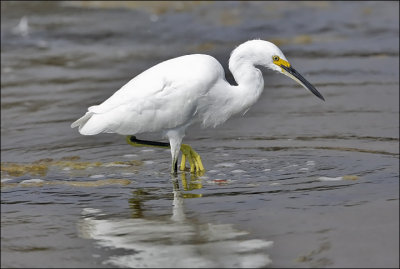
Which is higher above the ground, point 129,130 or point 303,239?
point 129,130

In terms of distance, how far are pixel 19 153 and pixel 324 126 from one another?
3.22m

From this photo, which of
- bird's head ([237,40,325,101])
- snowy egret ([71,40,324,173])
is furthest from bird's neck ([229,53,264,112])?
bird's head ([237,40,325,101])

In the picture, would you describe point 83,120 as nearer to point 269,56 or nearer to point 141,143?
point 141,143

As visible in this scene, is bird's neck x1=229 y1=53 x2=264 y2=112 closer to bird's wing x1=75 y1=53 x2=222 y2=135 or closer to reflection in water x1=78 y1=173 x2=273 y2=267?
bird's wing x1=75 y1=53 x2=222 y2=135

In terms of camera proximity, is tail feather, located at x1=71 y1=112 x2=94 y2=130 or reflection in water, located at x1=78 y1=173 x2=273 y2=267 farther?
tail feather, located at x1=71 y1=112 x2=94 y2=130

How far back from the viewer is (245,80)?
7805 millimetres

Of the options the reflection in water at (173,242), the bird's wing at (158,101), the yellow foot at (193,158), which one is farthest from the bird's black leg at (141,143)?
the reflection in water at (173,242)

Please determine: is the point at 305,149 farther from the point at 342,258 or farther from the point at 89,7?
the point at 89,7

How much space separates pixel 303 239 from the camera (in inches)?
229

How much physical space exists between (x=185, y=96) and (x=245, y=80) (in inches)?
23.7

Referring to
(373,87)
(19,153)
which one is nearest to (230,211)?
(19,153)

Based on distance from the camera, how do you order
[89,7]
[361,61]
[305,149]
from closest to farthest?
[305,149] < [361,61] < [89,7]

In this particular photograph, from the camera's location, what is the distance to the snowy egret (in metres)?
7.58

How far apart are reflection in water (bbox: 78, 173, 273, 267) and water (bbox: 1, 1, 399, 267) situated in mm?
14
